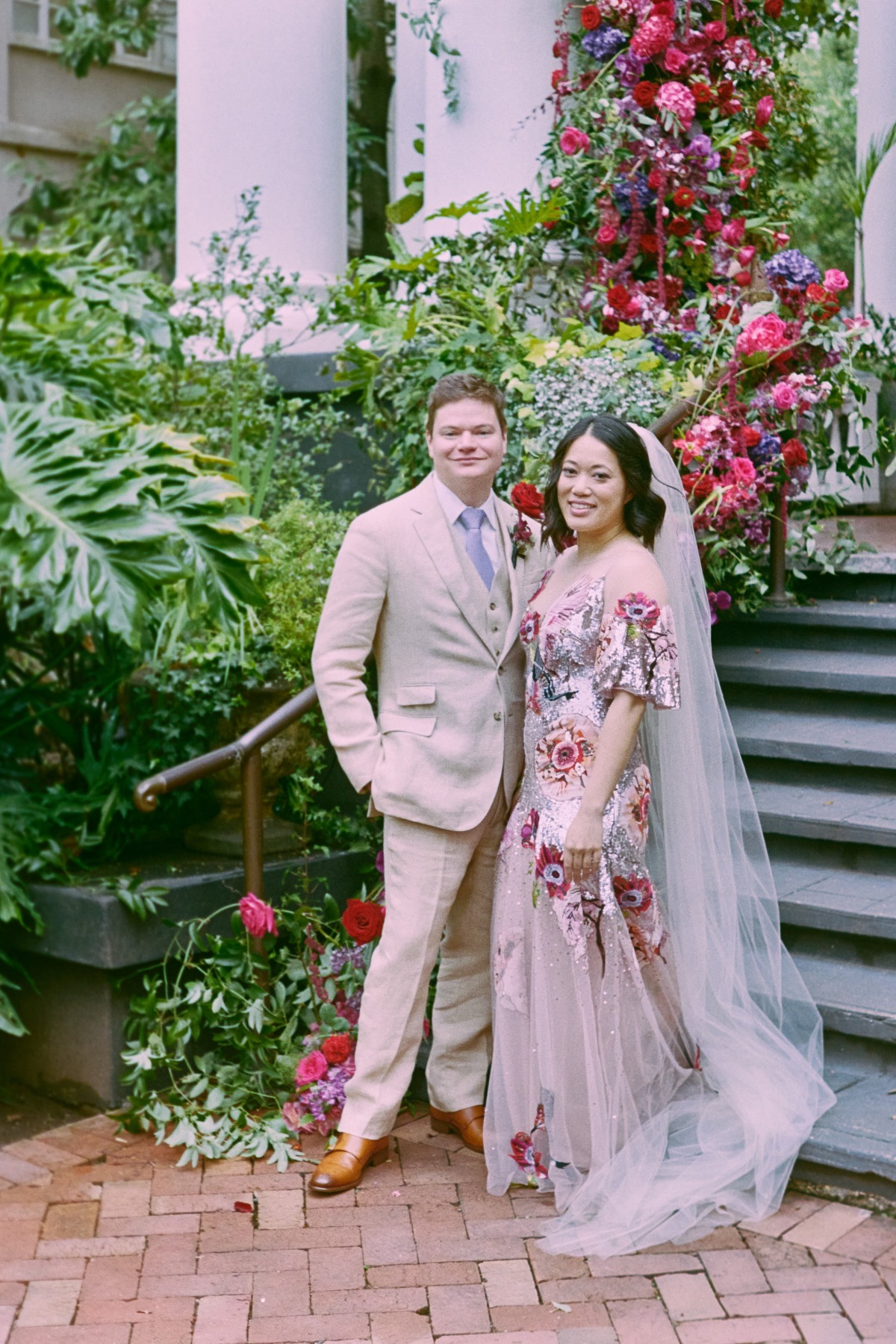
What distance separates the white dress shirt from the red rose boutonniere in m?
0.07

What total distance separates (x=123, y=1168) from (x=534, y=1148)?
1096mm

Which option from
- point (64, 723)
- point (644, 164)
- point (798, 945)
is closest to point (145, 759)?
point (64, 723)

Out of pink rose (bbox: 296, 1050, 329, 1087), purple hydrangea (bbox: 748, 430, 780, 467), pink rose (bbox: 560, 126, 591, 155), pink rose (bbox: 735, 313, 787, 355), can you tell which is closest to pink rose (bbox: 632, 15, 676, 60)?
pink rose (bbox: 560, 126, 591, 155)

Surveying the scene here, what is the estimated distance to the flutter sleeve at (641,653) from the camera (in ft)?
11.4

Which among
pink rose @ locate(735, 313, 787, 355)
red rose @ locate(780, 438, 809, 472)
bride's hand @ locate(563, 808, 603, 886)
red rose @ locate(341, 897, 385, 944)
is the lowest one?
red rose @ locate(341, 897, 385, 944)

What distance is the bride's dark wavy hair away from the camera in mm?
3566

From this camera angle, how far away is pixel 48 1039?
175 inches

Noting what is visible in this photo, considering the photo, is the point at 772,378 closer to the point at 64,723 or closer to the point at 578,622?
the point at 578,622

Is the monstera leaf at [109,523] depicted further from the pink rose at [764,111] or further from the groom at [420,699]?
the pink rose at [764,111]

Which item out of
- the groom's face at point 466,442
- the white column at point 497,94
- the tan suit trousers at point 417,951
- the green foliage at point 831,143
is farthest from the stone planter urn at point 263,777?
the green foliage at point 831,143

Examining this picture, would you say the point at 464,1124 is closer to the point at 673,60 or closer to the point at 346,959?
the point at 346,959

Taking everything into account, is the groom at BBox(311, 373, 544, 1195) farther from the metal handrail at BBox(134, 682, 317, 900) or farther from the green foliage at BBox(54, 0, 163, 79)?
the green foliage at BBox(54, 0, 163, 79)

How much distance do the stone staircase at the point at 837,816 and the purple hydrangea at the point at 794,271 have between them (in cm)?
113

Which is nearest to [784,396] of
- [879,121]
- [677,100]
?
[677,100]
